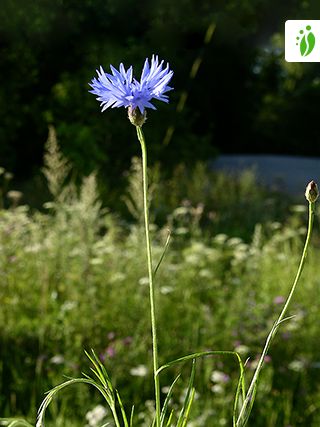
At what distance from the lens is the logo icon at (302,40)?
143 cm

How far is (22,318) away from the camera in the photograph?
340 cm

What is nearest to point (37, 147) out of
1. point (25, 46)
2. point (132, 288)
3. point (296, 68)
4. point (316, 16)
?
point (25, 46)

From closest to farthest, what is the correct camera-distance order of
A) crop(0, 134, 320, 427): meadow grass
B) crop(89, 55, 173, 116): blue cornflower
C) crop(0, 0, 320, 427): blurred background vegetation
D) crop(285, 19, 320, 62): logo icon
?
crop(89, 55, 173, 116): blue cornflower < crop(285, 19, 320, 62): logo icon < crop(0, 134, 320, 427): meadow grass < crop(0, 0, 320, 427): blurred background vegetation

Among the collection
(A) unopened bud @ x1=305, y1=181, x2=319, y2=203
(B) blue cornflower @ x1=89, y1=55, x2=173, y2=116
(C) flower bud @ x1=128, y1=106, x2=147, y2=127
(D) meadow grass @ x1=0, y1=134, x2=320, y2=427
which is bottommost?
(D) meadow grass @ x1=0, y1=134, x2=320, y2=427

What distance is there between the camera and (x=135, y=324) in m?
3.35

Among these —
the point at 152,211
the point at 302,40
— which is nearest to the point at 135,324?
the point at 302,40

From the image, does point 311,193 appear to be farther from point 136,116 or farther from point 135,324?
point 135,324

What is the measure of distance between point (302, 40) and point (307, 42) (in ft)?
0.06

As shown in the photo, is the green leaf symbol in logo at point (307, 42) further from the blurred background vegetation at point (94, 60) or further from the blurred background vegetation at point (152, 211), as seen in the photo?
the blurred background vegetation at point (94, 60)

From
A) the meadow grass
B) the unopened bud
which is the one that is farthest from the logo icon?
the meadow grass

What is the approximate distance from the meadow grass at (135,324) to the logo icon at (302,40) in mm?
1290

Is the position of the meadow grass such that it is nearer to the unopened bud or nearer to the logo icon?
the logo icon

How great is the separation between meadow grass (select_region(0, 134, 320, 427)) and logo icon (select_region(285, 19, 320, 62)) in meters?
1.29

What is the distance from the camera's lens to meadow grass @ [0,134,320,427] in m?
2.85
